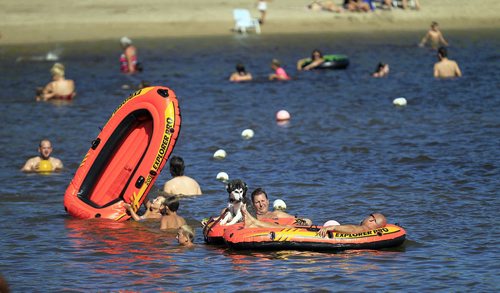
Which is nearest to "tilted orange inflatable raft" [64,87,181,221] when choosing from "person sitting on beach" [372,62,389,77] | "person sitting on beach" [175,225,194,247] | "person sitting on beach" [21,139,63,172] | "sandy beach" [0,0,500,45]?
"person sitting on beach" [175,225,194,247]

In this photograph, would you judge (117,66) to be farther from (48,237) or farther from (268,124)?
(48,237)

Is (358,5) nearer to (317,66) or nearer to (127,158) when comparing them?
(317,66)

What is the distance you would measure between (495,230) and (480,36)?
25436mm

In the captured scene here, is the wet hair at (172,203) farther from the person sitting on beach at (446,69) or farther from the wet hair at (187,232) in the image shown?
the person sitting on beach at (446,69)

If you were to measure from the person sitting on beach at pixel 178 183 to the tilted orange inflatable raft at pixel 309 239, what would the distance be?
3.57 metres

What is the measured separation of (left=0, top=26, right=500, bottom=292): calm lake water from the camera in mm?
12297

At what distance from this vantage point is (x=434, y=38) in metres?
34.8

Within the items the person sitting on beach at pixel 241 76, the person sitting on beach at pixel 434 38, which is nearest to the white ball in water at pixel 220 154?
the person sitting on beach at pixel 241 76

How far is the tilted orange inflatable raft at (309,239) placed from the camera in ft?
41.0

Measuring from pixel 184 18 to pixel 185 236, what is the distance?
26362 mm

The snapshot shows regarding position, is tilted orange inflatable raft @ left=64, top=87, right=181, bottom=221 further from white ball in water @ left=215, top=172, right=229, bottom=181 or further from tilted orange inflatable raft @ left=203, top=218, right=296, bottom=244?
white ball in water @ left=215, top=172, right=229, bottom=181

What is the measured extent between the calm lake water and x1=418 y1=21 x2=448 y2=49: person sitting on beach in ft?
2.30

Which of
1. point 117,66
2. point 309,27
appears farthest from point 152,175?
point 309,27

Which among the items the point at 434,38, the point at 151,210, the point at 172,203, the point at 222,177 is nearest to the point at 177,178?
the point at 151,210
